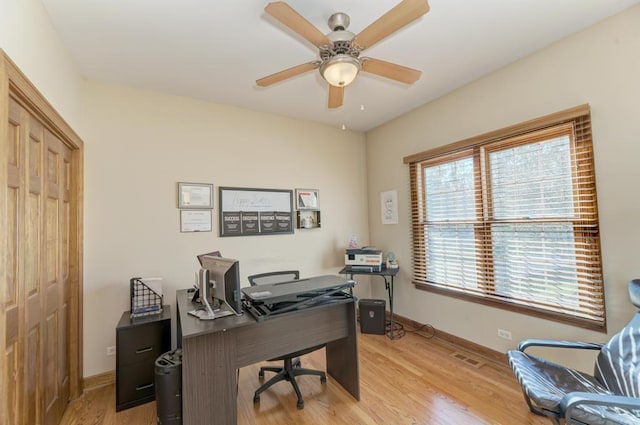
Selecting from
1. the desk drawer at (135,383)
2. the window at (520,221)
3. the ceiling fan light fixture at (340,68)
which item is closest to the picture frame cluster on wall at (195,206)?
the desk drawer at (135,383)

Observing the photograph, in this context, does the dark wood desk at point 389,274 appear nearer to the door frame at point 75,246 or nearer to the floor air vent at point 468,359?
the floor air vent at point 468,359

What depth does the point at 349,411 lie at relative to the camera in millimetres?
2031

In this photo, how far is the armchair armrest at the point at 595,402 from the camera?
1.27 metres

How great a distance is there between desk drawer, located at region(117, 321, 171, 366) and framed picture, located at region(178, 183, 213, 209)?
1.18m

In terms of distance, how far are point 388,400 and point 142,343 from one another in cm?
201

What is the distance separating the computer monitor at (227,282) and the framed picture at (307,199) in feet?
5.93

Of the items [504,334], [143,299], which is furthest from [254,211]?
[504,334]

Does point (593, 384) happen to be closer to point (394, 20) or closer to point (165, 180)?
point (394, 20)

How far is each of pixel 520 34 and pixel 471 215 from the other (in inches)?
63.8

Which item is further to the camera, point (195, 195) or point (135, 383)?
point (195, 195)

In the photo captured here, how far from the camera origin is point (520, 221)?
249cm

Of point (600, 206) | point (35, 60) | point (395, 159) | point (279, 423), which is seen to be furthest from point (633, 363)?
point (35, 60)

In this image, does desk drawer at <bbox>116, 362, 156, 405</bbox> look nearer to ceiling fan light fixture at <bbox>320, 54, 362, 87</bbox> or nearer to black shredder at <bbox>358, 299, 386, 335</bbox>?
black shredder at <bbox>358, 299, 386, 335</bbox>

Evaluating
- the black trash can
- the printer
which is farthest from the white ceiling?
the black trash can
